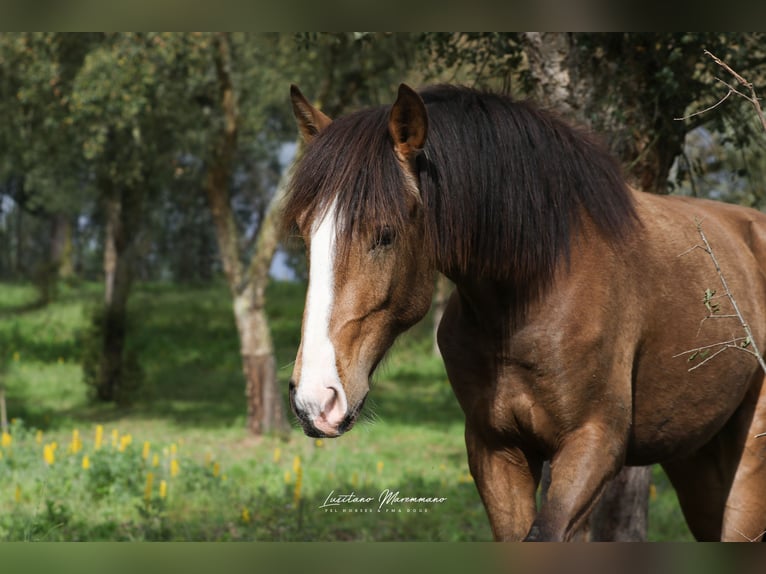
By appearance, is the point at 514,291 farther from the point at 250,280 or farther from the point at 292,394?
the point at 250,280

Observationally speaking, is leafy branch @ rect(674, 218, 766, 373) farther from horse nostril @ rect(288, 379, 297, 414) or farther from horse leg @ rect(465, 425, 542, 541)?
horse nostril @ rect(288, 379, 297, 414)

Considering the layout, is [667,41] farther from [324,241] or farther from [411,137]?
[324,241]

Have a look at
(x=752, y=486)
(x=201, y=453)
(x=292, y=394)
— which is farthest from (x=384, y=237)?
(x=201, y=453)

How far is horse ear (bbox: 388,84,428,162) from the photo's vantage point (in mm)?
2879

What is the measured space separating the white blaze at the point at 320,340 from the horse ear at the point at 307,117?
0.61 metres

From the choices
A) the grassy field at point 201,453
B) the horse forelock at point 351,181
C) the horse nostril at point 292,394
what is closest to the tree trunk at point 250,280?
the grassy field at point 201,453

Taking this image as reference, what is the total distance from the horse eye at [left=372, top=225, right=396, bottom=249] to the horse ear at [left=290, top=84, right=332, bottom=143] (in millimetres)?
647

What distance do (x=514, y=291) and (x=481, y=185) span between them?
1.35ft

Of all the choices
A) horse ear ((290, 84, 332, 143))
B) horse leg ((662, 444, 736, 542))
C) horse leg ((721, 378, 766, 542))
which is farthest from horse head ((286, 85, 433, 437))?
horse leg ((662, 444, 736, 542))

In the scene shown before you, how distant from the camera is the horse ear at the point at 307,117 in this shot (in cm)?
331

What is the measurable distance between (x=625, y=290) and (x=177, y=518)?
443cm

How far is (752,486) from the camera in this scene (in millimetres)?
3971

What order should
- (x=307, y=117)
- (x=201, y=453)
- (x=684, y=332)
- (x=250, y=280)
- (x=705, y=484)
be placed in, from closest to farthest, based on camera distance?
(x=307, y=117) < (x=684, y=332) < (x=705, y=484) < (x=201, y=453) < (x=250, y=280)

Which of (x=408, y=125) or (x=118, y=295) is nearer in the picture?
(x=408, y=125)
